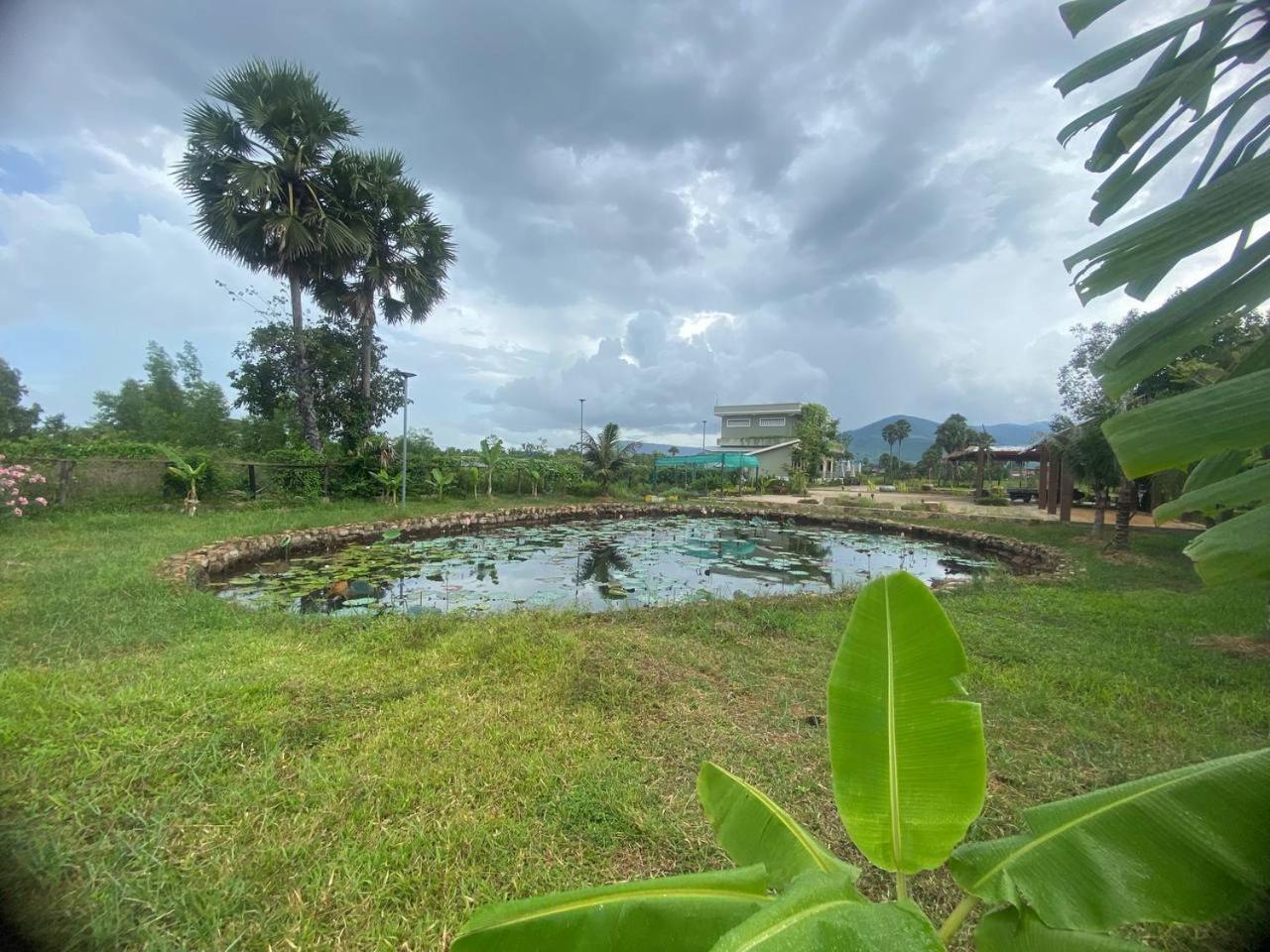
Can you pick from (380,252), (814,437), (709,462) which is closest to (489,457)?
(380,252)

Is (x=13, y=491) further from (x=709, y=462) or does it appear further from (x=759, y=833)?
(x=709, y=462)

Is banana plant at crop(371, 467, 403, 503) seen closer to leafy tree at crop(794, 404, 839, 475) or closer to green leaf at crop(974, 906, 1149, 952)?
green leaf at crop(974, 906, 1149, 952)

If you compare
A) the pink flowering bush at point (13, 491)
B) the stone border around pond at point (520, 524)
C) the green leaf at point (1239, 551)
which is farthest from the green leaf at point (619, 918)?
the pink flowering bush at point (13, 491)

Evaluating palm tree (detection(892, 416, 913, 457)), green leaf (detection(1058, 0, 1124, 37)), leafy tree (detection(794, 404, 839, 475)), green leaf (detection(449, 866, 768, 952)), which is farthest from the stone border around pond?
palm tree (detection(892, 416, 913, 457))

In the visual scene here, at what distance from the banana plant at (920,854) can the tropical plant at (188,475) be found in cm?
1206

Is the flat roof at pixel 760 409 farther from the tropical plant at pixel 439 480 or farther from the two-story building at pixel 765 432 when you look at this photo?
the tropical plant at pixel 439 480

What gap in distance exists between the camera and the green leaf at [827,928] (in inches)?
22.7

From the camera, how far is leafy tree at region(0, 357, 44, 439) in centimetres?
1398

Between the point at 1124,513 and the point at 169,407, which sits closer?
the point at 1124,513

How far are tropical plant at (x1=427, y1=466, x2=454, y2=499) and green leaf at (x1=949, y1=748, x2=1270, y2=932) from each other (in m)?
14.1

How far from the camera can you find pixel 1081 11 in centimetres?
121

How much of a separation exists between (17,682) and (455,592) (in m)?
3.72

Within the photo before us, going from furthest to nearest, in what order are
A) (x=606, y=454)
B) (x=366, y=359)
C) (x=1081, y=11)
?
(x=606, y=454) → (x=366, y=359) → (x=1081, y=11)

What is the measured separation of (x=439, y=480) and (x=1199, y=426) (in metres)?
14.3
